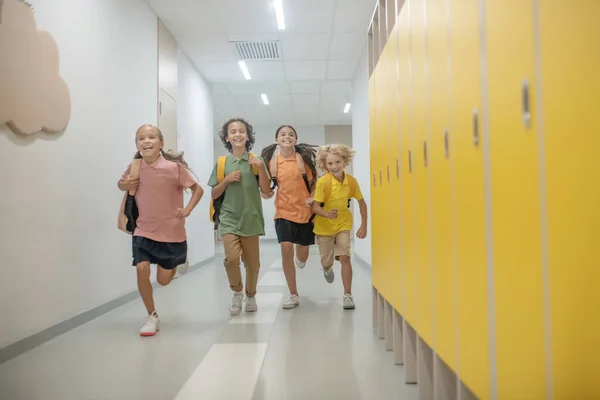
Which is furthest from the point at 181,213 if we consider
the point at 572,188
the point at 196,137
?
the point at 196,137

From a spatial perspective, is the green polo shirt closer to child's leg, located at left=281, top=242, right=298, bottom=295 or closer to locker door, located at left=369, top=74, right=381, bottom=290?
child's leg, located at left=281, top=242, right=298, bottom=295

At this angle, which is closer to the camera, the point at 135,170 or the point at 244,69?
the point at 135,170

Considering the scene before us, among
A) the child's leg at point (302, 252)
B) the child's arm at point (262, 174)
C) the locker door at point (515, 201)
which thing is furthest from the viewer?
the child's leg at point (302, 252)

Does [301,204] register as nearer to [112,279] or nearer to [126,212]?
[126,212]

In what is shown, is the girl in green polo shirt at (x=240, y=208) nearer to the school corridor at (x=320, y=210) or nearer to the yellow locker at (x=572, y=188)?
the school corridor at (x=320, y=210)

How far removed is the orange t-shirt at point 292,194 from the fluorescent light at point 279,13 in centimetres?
188

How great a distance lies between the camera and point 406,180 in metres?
1.79

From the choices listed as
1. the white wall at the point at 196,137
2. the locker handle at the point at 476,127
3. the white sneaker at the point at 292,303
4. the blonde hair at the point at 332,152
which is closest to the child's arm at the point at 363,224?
the blonde hair at the point at 332,152


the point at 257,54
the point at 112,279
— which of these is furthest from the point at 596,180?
the point at 257,54

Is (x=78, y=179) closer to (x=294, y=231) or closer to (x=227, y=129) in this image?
(x=227, y=129)

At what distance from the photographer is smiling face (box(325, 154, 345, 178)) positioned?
3.20m

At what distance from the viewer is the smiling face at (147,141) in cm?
273

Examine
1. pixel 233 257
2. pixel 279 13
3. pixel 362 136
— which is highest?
pixel 279 13

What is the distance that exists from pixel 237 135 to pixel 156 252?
0.99 meters
